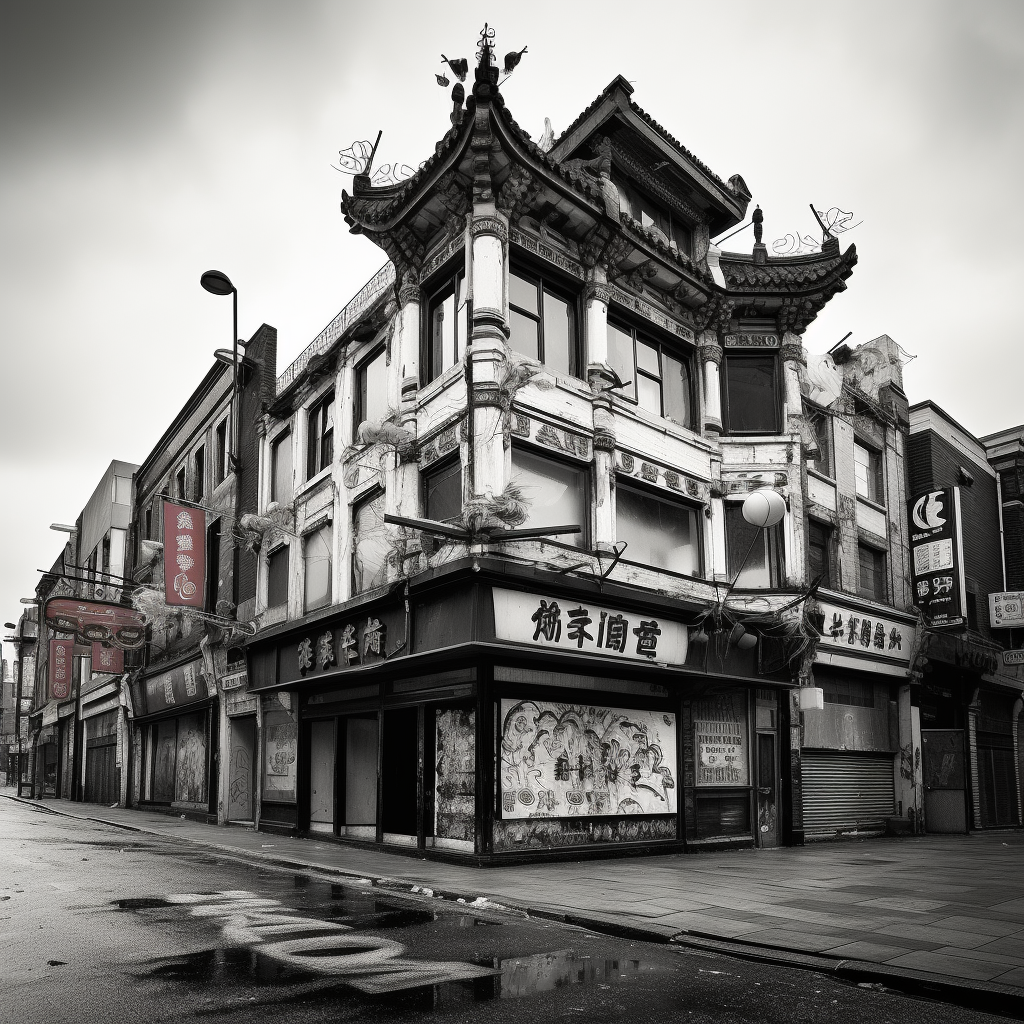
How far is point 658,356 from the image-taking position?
1978cm

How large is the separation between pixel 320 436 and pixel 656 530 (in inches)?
334

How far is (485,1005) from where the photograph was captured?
626 centimetres

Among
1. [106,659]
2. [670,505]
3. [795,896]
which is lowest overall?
[795,896]

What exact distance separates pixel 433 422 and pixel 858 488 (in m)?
12.1

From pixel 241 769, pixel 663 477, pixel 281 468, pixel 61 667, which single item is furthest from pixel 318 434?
pixel 61 667

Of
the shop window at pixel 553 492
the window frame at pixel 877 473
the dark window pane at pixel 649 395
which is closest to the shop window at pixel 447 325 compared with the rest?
the shop window at pixel 553 492

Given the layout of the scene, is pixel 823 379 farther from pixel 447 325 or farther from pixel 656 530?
pixel 447 325

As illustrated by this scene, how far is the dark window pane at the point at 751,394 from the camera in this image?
20750 mm

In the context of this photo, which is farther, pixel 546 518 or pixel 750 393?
pixel 750 393

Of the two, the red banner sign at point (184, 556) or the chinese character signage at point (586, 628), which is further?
the red banner sign at point (184, 556)

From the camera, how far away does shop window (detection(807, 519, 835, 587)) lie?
2114 cm

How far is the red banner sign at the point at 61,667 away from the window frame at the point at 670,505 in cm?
3357

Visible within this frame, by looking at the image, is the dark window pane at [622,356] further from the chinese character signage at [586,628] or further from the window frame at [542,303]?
the chinese character signage at [586,628]

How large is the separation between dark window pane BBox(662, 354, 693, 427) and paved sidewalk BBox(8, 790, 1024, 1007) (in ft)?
28.4
